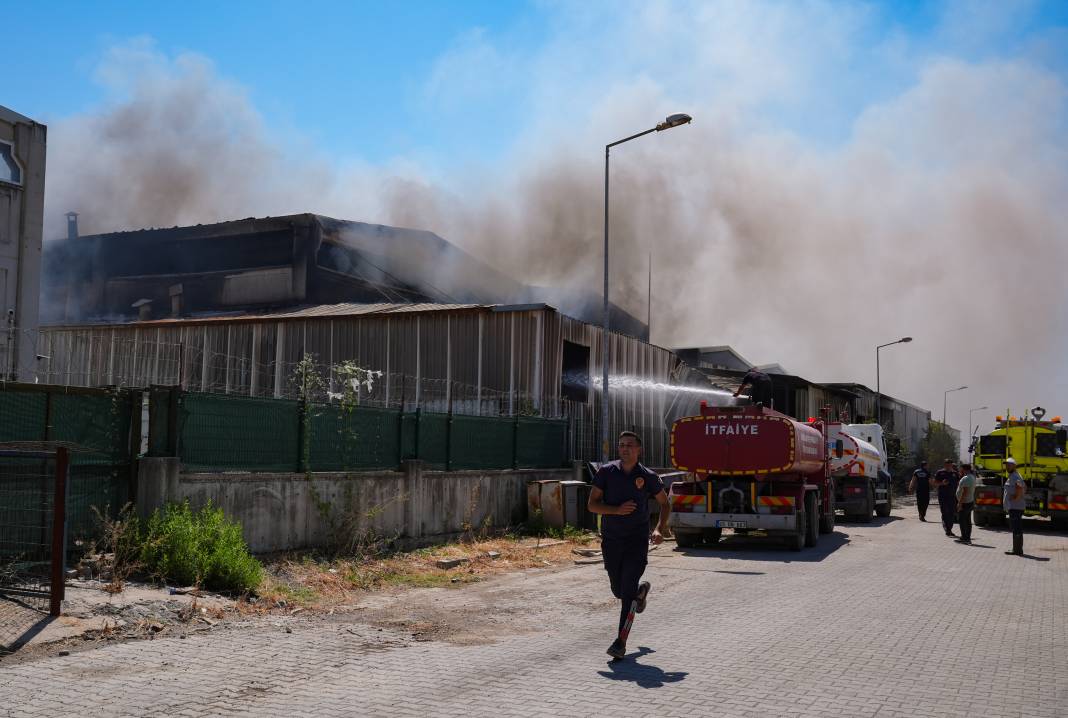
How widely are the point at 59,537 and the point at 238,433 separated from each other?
12.7 ft

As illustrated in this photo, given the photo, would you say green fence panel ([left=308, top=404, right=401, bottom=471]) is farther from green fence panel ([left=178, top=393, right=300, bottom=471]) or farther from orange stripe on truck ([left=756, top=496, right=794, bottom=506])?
orange stripe on truck ([left=756, top=496, right=794, bottom=506])

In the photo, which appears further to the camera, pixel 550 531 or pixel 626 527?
pixel 550 531

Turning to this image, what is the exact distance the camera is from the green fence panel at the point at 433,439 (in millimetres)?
15766

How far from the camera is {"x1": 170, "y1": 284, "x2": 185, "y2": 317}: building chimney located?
3850cm

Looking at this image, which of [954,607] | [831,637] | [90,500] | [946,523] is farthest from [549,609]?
[946,523]

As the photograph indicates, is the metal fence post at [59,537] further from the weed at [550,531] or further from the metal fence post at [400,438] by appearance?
the weed at [550,531]

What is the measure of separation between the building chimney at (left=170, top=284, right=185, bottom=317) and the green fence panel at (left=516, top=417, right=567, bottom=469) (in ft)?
75.8

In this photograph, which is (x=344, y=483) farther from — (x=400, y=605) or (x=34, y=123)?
(x=34, y=123)

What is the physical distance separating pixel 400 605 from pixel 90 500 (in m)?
3.53

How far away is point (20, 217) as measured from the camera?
1550cm

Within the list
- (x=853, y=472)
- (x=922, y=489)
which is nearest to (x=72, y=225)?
(x=853, y=472)

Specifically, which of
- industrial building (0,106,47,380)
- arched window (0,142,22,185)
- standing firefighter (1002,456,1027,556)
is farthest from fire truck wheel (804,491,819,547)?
arched window (0,142,22,185)

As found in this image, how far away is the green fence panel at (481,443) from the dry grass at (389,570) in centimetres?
160

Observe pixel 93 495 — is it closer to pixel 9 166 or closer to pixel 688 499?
pixel 9 166
